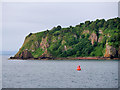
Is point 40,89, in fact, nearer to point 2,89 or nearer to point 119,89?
point 2,89

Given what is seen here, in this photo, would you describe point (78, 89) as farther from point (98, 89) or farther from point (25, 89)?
point (25, 89)

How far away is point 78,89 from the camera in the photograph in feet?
189

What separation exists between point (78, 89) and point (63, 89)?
3.81 metres

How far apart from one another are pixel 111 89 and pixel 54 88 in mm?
14267

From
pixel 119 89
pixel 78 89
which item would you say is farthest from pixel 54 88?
pixel 119 89

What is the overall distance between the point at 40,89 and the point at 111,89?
17259 millimetres

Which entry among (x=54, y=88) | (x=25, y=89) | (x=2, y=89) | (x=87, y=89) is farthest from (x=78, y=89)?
(x=2, y=89)

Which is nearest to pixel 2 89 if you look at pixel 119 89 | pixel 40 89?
pixel 40 89

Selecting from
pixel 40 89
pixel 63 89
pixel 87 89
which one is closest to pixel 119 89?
pixel 87 89

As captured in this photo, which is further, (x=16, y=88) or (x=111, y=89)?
(x=16, y=88)

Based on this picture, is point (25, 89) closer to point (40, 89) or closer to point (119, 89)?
point (40, 89)

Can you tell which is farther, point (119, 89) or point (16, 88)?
point (16, 88)

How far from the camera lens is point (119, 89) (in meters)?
55.5

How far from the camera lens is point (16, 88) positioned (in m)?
60.6
